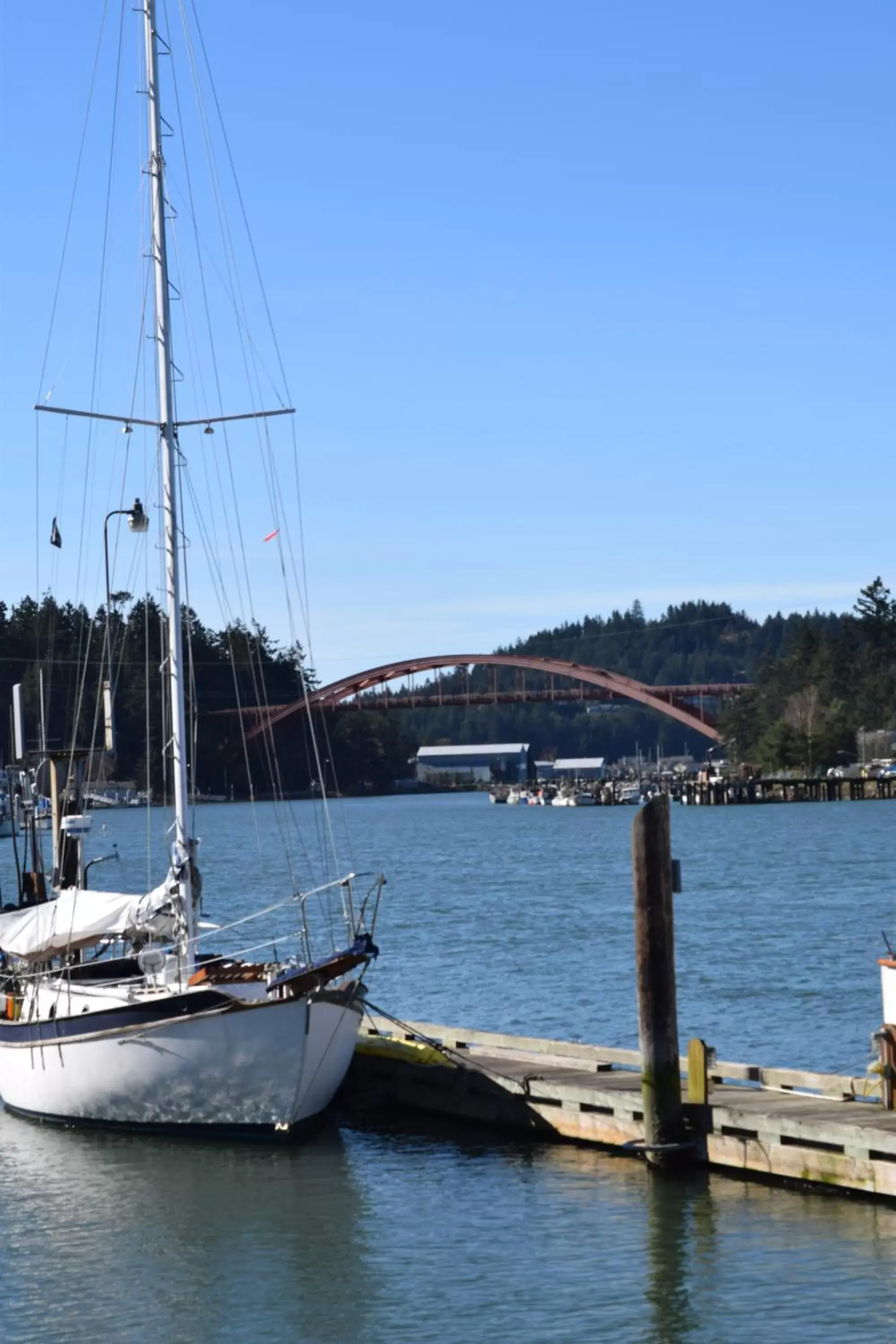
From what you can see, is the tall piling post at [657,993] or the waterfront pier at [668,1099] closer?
the waterfront pier at [668,1099]

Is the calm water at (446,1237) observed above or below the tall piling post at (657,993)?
below

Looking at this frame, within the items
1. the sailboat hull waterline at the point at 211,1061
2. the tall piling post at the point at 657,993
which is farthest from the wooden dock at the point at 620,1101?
the sailboat hull waterline at the point at 211,1061

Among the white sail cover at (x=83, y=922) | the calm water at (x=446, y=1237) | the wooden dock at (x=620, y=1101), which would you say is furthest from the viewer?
the white sail cover at (x=83, y=922)

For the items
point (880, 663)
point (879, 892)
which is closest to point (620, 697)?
point (880, 663)

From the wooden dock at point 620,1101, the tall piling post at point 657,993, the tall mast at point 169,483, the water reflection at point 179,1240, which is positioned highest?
the tall mast at point 169,483

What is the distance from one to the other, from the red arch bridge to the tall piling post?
116 meters

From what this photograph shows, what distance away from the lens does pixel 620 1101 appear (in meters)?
19.3

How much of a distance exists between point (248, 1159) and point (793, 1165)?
6058mm

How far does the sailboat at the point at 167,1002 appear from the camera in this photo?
67.3 feet

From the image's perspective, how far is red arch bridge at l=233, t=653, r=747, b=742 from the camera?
151 meters

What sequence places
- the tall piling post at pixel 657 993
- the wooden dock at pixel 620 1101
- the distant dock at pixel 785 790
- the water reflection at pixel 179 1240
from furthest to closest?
the distant dock at pixel 785 790 < the tall piling post at pixel 657 993 < the wooden dock at pixel 620 1101 < the water reflection at pixel 179 1240

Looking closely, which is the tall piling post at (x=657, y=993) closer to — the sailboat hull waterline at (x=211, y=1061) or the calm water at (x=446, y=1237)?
the calm water at (x=446, y=1237)

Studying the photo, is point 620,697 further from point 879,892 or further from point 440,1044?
point 440,1044

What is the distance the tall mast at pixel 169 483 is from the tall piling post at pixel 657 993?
5869 millimetres
